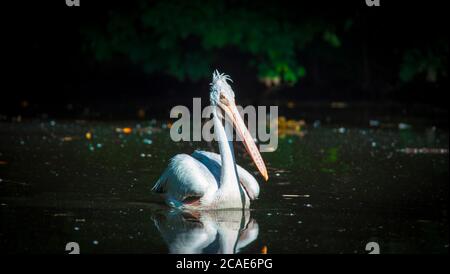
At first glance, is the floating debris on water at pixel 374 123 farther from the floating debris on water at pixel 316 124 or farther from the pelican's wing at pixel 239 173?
the pelican's wing at pixel 239 173

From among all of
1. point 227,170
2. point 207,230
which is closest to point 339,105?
point 227,170

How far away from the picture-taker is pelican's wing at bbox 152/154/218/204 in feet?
27.5

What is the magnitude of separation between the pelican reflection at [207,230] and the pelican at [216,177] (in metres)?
0.11

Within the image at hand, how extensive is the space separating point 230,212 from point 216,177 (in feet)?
1.33

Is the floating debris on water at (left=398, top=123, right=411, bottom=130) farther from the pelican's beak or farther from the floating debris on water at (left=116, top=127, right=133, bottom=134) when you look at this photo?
the pelican's beak

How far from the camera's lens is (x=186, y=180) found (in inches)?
331

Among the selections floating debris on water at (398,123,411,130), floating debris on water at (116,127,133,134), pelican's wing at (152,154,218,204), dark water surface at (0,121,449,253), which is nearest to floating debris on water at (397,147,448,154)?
dark water surface at (0,121,449,253)

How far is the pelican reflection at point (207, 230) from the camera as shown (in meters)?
6.98

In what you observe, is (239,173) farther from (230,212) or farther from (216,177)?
(230,212)

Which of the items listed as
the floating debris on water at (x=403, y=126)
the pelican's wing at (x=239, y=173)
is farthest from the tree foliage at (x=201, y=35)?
the pelican's wing at (x=239, y=173)

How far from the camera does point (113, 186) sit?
31.5 feet

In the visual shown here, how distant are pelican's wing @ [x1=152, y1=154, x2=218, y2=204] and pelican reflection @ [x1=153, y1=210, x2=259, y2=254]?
0.60 feet
